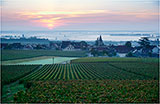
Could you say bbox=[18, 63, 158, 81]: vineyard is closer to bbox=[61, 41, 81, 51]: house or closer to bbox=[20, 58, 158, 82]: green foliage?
bbox=[20, 58, 158, 82]: green foliage

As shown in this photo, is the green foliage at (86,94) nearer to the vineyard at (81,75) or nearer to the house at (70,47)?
the vineyard at (81,75)

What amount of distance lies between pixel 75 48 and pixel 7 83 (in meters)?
39.1

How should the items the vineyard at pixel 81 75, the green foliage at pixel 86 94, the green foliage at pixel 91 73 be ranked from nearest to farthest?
the green foliage at pixel 86 94 → the vineyard at pixel 81 75 → the green foliage at pixel 91 73

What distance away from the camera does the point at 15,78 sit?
642 inches

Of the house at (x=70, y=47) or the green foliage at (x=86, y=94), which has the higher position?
the house at (x=70, y=47)

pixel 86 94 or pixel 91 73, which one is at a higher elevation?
pixel 86 94

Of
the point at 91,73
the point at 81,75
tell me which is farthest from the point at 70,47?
the point at 81,75

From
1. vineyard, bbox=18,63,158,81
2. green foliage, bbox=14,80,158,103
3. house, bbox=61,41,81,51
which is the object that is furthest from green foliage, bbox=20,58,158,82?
house, bbox=61,41,81,51

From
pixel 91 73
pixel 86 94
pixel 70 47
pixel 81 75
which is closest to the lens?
pixel 86 94

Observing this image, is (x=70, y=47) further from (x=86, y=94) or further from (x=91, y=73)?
(x=86, y=94)

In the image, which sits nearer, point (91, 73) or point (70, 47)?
point (91, 73)

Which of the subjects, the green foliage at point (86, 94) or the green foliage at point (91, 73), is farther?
the green foliage at point (91, 73)

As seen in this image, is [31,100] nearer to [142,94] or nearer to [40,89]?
[40,89]

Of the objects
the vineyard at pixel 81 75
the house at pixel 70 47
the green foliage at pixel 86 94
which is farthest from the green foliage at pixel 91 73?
the house at pixel 70 47
